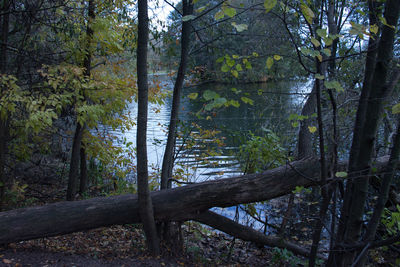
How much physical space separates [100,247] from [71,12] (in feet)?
13.2

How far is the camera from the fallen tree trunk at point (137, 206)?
13.4 feet

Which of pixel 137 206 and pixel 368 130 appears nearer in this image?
pixel 368 130

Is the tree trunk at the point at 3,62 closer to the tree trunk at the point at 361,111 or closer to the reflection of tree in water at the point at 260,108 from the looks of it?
the reflection of tree in water at the point at 260,108

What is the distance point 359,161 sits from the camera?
2.71 metres

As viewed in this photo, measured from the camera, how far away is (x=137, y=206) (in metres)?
4.32

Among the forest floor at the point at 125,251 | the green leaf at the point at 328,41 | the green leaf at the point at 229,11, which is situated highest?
the green leaf at the point at 229,11

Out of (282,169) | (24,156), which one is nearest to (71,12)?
(24,156)

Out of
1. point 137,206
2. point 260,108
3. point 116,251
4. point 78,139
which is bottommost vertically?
point 116,251

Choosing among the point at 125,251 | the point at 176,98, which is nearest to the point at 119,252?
the point at 125,251

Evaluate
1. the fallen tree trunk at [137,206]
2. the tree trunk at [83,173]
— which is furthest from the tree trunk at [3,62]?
the tree trunk at [83,173]

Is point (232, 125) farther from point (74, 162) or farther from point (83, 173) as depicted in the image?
point (74, 162)

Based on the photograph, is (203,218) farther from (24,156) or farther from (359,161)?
(24,156)

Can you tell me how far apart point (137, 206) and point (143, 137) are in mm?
1055

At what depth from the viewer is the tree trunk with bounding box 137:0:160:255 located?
367 cm
